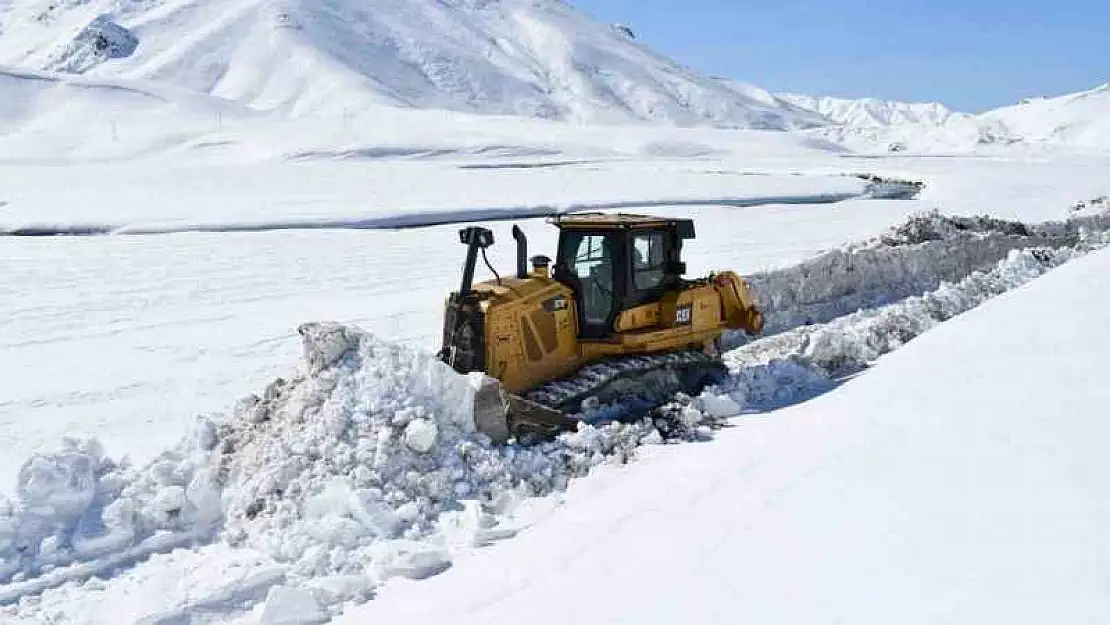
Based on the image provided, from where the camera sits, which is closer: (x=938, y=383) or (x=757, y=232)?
(x=938, y=383)

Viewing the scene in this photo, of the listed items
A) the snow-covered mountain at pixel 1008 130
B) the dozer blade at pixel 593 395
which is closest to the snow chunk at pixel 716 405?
the dozer blade at pixel 593 395

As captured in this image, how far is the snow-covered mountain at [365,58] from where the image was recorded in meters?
126

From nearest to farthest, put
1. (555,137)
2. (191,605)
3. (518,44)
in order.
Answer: (191,605)
(555,137)
(518,44)

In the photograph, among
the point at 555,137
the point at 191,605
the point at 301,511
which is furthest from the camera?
the point at 555,137

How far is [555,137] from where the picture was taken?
5725 centimetres

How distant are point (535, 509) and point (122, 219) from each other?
19.7m

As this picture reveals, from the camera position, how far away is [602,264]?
28.1 ft

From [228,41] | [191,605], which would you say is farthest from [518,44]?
[191,605]

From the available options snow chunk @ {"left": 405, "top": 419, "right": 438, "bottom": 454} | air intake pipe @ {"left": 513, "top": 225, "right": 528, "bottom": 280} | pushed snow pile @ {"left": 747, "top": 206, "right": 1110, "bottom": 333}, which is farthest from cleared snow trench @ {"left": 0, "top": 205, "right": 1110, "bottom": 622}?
pushed snow pile @ {"left": 747, "top": 206, "right": 1110, "bottom": 333}

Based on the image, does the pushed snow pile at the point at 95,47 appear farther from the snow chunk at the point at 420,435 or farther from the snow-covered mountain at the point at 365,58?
the snow chunk at the point at 420,435

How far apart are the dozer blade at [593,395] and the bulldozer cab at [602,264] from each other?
0.43 meters

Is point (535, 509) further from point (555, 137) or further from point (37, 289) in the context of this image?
point (555, 137)

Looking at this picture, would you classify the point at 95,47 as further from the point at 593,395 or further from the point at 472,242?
the point at 593,395

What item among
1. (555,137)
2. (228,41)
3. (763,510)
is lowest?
(763,510)
